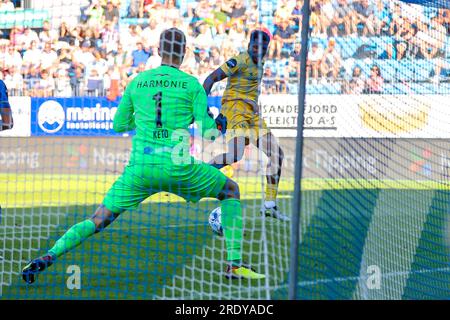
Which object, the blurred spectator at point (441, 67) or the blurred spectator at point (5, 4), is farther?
the blurred spectator at point (441, 67)

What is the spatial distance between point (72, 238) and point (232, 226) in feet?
4.32

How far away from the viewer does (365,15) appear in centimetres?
895

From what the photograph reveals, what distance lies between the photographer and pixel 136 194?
7047 millimetres

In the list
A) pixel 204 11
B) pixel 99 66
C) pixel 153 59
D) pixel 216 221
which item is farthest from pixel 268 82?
pixel 216 221

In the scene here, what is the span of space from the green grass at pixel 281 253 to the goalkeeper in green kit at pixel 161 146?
0.40 metres

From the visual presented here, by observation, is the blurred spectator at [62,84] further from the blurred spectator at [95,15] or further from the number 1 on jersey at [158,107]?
the number 1 on jersey at [158,107]

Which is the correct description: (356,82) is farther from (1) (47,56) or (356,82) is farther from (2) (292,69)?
(1) (47,56)

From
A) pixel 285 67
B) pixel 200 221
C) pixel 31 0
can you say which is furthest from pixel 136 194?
pixel 285 67

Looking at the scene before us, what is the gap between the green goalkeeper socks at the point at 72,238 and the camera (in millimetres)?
6889

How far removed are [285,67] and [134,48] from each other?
3.44m

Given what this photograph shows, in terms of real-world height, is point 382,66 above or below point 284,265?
above

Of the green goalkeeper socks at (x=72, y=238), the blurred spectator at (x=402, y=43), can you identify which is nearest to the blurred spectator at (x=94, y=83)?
the blurred spectator at (x=402, y=43)

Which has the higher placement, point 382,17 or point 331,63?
point 382,17
